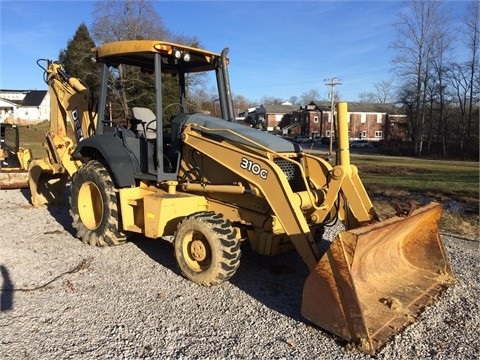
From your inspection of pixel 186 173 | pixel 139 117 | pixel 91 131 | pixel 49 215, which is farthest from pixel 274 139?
pixel 49 215

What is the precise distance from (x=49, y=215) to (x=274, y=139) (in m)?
5.35

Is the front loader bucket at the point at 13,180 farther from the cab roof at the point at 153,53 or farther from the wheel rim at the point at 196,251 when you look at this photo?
the wheel rim at the point at 196,251

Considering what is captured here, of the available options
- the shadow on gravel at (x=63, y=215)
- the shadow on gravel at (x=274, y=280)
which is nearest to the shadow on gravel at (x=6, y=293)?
the shadow on gravel at (x=63, y=215)

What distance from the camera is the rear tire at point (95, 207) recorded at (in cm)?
600

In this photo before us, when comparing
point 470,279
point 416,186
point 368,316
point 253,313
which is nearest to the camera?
point 368,316

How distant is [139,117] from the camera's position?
21.3 ft

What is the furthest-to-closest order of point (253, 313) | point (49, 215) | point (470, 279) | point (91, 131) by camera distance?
point (49, 215)
point (91, 131)
point (470, 279)
point (253, 313)

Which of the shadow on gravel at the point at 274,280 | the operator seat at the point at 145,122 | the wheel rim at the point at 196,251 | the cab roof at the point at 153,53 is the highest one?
the cab roof at the point at 153,53

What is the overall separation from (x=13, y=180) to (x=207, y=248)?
8.65 metres

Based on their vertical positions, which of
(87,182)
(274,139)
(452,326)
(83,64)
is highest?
(83,64)

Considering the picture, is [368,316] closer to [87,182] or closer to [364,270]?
[364,270]

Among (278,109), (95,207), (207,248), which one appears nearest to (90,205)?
(95,207)

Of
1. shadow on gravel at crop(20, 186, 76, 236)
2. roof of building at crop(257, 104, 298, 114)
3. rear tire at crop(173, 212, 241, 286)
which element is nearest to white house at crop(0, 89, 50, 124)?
roof of building at crop(257, 104, 298, 114)

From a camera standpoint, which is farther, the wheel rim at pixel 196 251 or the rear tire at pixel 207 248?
the wheel rim at pixel 196 251
